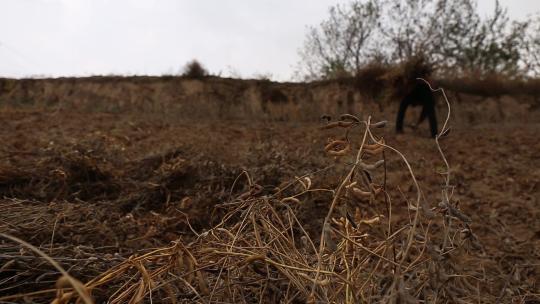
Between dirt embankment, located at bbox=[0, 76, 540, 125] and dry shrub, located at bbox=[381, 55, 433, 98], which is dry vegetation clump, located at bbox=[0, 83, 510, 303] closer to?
dry shrub, located at bbox=[381, 55, 433, 98]

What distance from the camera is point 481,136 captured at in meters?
10.1

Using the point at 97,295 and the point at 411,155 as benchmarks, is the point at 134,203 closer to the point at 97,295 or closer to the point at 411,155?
the point at 97,295

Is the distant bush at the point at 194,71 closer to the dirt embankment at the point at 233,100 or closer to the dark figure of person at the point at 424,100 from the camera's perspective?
the dirt embankment at the point at 233,100

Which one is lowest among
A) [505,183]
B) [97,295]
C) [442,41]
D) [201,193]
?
[505,183]

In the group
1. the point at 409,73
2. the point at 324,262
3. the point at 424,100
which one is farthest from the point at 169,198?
the point at 409,73

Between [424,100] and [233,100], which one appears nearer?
[424,100]

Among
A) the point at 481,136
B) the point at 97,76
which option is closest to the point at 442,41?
the point at 481,136

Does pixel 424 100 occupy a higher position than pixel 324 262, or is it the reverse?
pixel 324 262

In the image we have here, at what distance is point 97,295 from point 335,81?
43.0 feet

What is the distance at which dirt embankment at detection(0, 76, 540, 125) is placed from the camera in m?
13.7

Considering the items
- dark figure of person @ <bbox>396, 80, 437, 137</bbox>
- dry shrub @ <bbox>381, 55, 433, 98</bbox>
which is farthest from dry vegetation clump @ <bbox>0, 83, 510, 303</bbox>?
dry shrub @ <bbox>381, 55, 433, 98</bbox>

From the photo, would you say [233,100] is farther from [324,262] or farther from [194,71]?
[324,262]

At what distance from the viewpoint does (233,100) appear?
14000 mm

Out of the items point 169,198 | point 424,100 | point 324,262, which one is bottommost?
point 169,198
